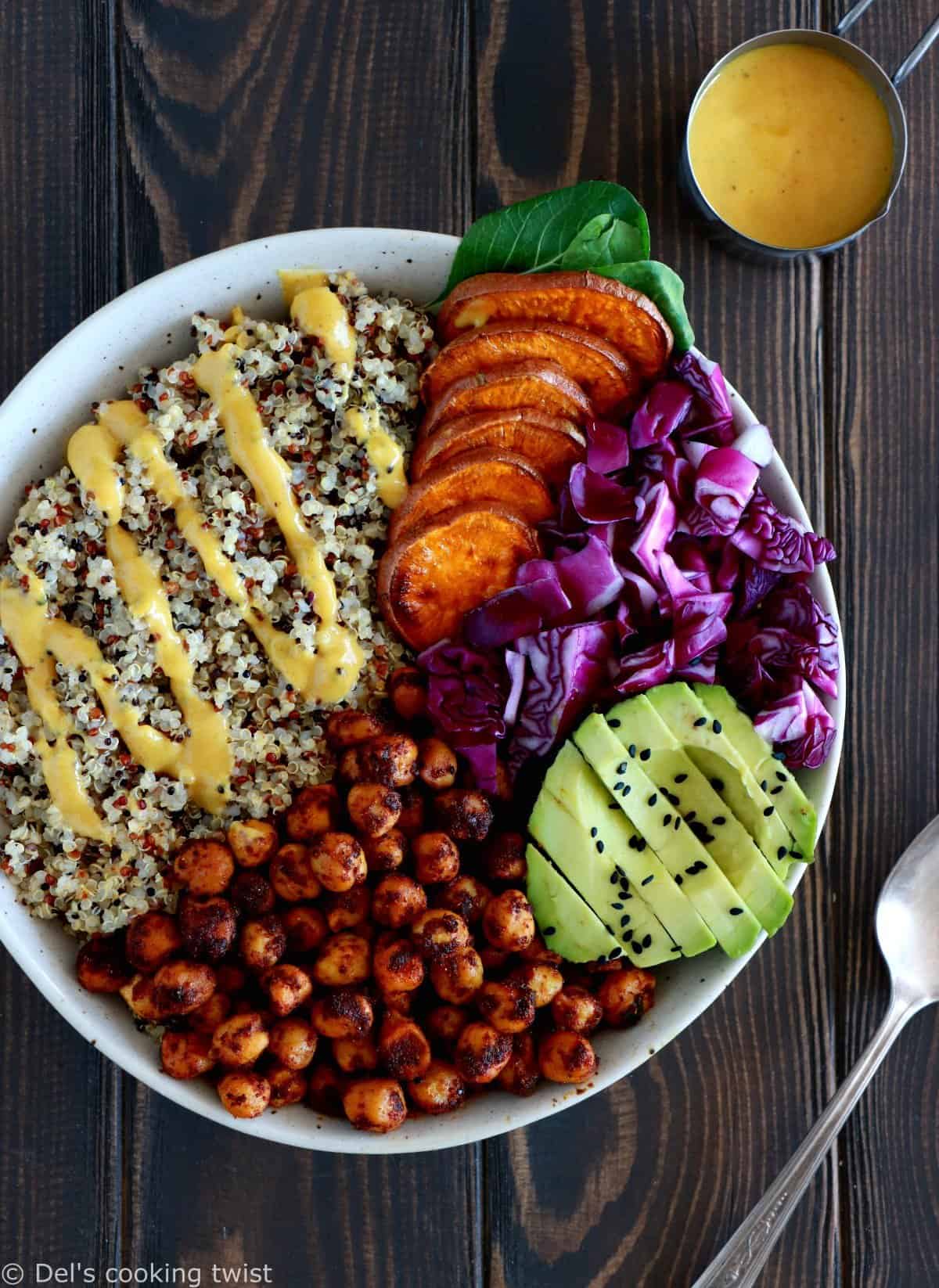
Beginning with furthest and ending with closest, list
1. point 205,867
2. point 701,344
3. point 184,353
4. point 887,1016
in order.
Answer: point 701,344 < point 887,1016 < point 184,353 < point 205,867

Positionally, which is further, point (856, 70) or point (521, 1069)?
point (856, 70)

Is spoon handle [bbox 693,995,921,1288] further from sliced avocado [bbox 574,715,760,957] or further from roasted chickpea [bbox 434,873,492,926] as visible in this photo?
roasted chickpea [bbox 434,873,492,926]

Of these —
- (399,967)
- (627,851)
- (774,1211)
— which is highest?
(627,851)

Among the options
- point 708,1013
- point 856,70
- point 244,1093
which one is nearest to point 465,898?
point 244,1093

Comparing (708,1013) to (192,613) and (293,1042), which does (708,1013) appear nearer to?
(293,1042)

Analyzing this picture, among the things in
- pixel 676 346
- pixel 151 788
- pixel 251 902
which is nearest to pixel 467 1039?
pixel 251 902

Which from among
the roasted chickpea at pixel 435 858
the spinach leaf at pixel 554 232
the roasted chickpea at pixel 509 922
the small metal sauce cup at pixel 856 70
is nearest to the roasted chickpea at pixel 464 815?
the roasted chickpea at pixel 435 858

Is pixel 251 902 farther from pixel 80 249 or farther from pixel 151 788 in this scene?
pixel 80 249
